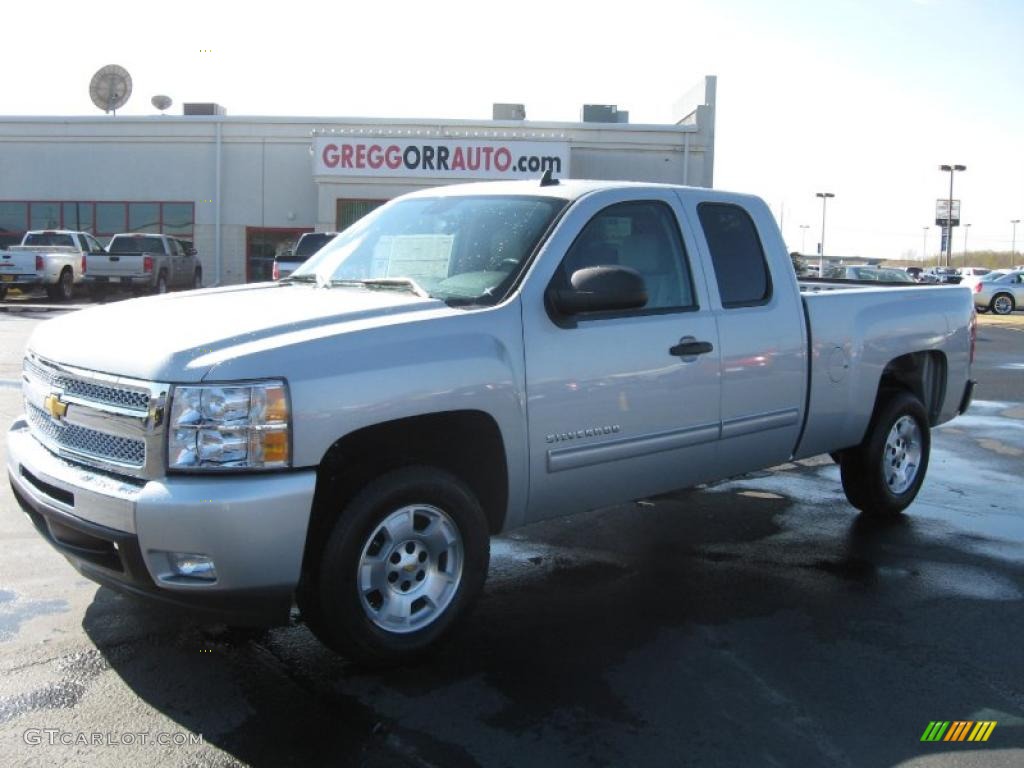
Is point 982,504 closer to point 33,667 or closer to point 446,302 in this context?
point 446,302

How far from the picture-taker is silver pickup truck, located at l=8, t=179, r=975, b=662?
12.5ft

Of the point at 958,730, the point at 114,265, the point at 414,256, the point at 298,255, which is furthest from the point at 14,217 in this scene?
the point at 958,730

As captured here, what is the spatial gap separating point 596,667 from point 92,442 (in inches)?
87.4

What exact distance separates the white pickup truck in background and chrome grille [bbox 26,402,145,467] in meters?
24.4

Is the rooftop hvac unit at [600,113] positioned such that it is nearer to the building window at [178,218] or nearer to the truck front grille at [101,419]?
the building window at [178,218]

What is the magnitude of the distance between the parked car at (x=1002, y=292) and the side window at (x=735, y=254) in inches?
1449

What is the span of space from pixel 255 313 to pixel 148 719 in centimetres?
165

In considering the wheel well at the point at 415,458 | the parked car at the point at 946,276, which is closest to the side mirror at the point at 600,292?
the wheel well at the point at 415,458

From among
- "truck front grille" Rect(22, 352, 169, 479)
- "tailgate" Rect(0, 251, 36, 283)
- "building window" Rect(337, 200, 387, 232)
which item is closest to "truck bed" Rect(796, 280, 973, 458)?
"truck front grille" Rect(22, 352, 169, 479)

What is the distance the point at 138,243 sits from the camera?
30.0 metres

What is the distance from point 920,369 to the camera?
728 cm

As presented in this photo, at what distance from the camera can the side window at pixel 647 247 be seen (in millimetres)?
5164

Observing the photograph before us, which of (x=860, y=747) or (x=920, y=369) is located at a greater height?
(x=920, y=369)

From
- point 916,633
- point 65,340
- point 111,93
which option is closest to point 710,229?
point 916,633
